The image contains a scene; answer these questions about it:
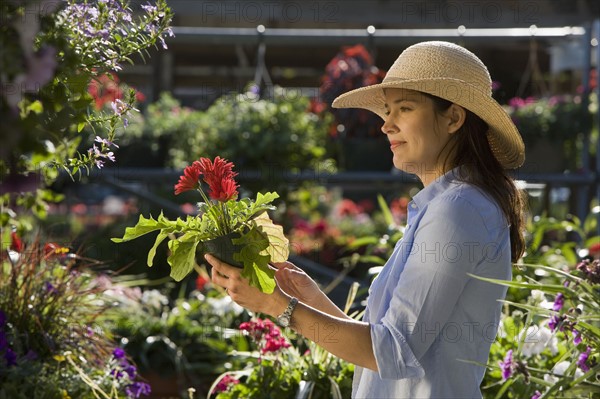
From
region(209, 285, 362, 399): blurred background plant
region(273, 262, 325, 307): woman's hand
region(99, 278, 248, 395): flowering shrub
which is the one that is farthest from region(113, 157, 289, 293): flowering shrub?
region(99, 278, 248, 395): flowering shrub

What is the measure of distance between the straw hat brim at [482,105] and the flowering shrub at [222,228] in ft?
1.32

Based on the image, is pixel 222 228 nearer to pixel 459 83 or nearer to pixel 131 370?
pixel 459 83

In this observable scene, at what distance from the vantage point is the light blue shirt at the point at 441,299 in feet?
6.11

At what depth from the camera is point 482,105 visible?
2.08 meters

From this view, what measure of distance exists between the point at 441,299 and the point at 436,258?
9cm

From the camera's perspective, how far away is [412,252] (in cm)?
193

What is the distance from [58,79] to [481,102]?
0.95 meters

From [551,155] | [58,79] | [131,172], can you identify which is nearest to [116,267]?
[131,172]

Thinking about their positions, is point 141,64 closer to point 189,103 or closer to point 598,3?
point 189,103

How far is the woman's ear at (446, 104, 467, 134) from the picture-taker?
6.78 feet

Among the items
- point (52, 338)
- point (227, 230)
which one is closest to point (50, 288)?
point (52, 338)

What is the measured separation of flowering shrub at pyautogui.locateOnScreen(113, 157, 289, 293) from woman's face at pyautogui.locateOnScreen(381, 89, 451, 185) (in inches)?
11.8

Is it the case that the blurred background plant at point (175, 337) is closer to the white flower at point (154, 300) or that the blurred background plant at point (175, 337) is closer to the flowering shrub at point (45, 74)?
the white flower at point (154, 300)

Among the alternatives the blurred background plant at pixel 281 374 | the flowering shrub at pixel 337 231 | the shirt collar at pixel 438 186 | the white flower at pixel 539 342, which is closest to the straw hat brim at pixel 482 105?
the shirt collar at pixel 438 186
